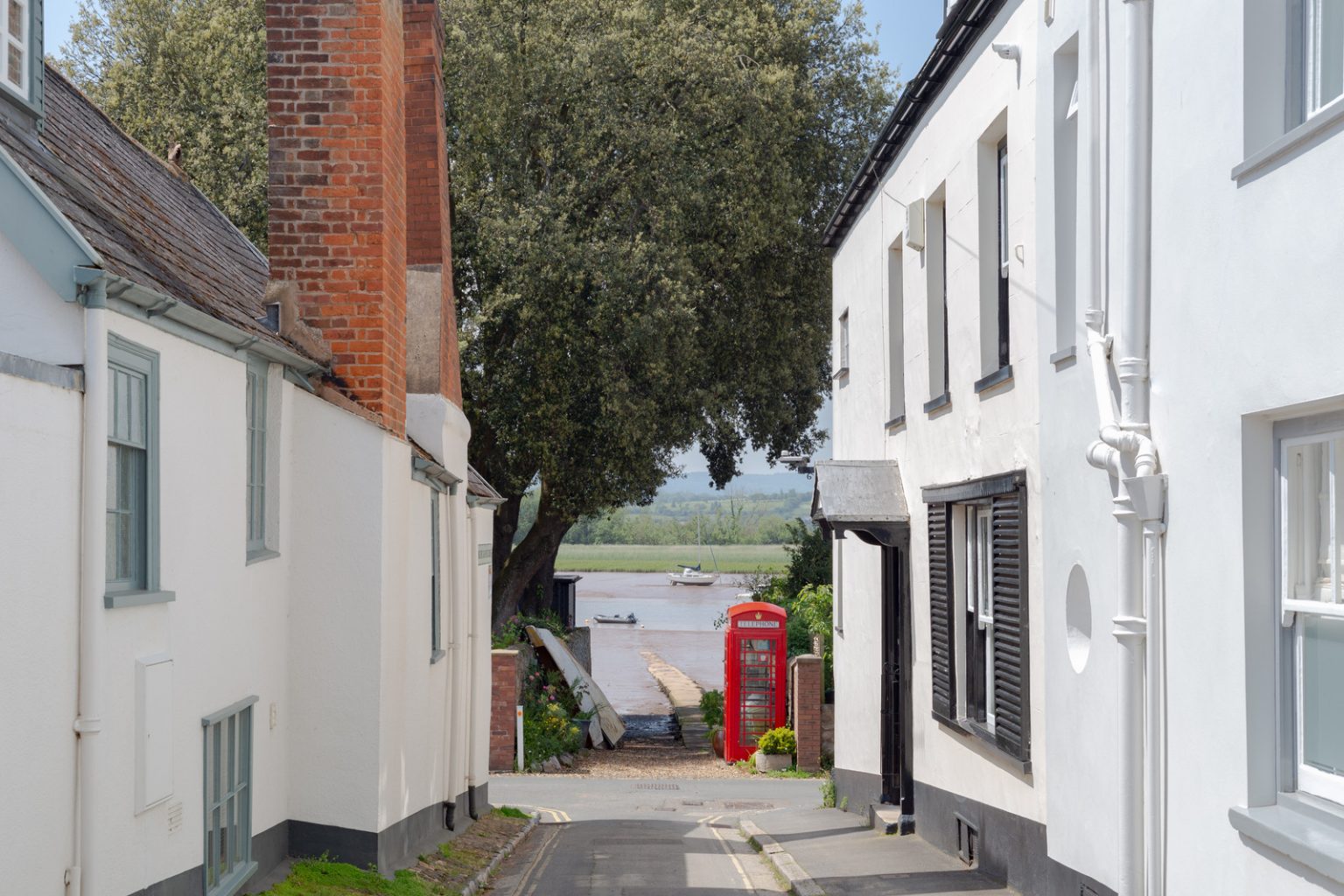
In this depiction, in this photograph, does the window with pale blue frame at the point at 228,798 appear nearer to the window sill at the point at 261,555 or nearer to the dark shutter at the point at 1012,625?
the window sill at the point at 261,555

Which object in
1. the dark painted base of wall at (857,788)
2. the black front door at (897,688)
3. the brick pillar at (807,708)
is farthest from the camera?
the brick pillar at (807,708)

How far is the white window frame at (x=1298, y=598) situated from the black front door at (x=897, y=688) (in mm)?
7483

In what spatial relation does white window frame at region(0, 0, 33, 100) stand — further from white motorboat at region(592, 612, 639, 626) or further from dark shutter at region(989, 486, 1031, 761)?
white motorboat at region(592, 612, 639, 626)

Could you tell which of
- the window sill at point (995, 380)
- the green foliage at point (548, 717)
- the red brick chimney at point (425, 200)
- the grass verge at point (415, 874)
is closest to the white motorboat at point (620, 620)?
the green foliage at point (548, 717)

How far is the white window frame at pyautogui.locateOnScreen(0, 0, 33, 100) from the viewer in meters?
8.06

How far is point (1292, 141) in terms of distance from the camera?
5188 mm

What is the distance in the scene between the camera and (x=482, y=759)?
16.0 metres

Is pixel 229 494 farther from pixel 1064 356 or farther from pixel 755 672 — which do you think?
pixel 755 672

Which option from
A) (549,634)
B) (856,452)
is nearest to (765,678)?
(549,634)

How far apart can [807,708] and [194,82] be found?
55.7 feet

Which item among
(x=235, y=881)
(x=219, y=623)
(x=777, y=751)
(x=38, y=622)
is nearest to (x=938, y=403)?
(x=219, y=623)

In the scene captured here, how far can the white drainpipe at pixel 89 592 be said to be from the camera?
21.0 feet

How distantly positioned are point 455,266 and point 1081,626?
18.1m

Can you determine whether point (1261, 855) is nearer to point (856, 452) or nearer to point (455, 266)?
point (856, 452)
